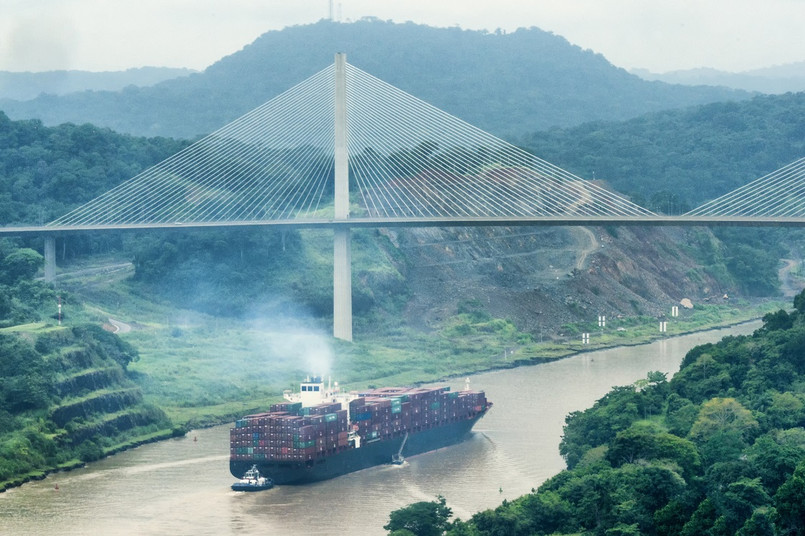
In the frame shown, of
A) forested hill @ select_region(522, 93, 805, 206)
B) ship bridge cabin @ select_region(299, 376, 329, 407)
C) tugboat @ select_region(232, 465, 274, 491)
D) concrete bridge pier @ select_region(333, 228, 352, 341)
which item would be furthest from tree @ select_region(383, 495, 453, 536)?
forested hill @ select_region(522, 93, 805, 206)

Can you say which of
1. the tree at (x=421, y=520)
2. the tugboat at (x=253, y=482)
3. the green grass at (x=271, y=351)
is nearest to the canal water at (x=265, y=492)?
the tugboat at (x=253, y=482)

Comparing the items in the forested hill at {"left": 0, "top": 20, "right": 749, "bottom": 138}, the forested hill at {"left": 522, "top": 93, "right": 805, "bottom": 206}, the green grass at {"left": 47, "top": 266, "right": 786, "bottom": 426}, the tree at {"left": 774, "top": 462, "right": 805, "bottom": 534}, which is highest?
the forested hill at {"left": 0, "top": 20, "right": 749, "bottom": 138}

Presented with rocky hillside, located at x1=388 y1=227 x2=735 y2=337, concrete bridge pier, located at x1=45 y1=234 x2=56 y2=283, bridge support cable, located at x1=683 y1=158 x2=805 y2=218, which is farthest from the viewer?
rocky hillside, located at x1=388 y1=227 x2=735 y2=337

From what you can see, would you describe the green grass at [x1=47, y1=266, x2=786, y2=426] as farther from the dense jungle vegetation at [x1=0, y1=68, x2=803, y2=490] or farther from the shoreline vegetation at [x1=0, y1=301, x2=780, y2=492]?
the dense jungle vegetation at [x1=0, y1=68, x2=803, y2=490]

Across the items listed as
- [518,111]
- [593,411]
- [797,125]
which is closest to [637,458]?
[593,411]

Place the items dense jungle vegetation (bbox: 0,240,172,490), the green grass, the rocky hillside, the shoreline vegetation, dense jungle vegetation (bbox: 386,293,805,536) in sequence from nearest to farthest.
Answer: dense jungle vegetation (bbox: 386,293,805,536), dense jungle vegetation (bbox: 0,240,172,490), the shoreline vegetation, the green grass, the rocky hillside

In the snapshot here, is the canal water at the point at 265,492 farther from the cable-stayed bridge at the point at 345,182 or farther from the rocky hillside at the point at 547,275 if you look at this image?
the rocky hillside at the point at 547,275

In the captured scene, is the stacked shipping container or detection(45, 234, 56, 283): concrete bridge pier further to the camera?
detection(45, 234, 56, 283): concrete bridge pier
